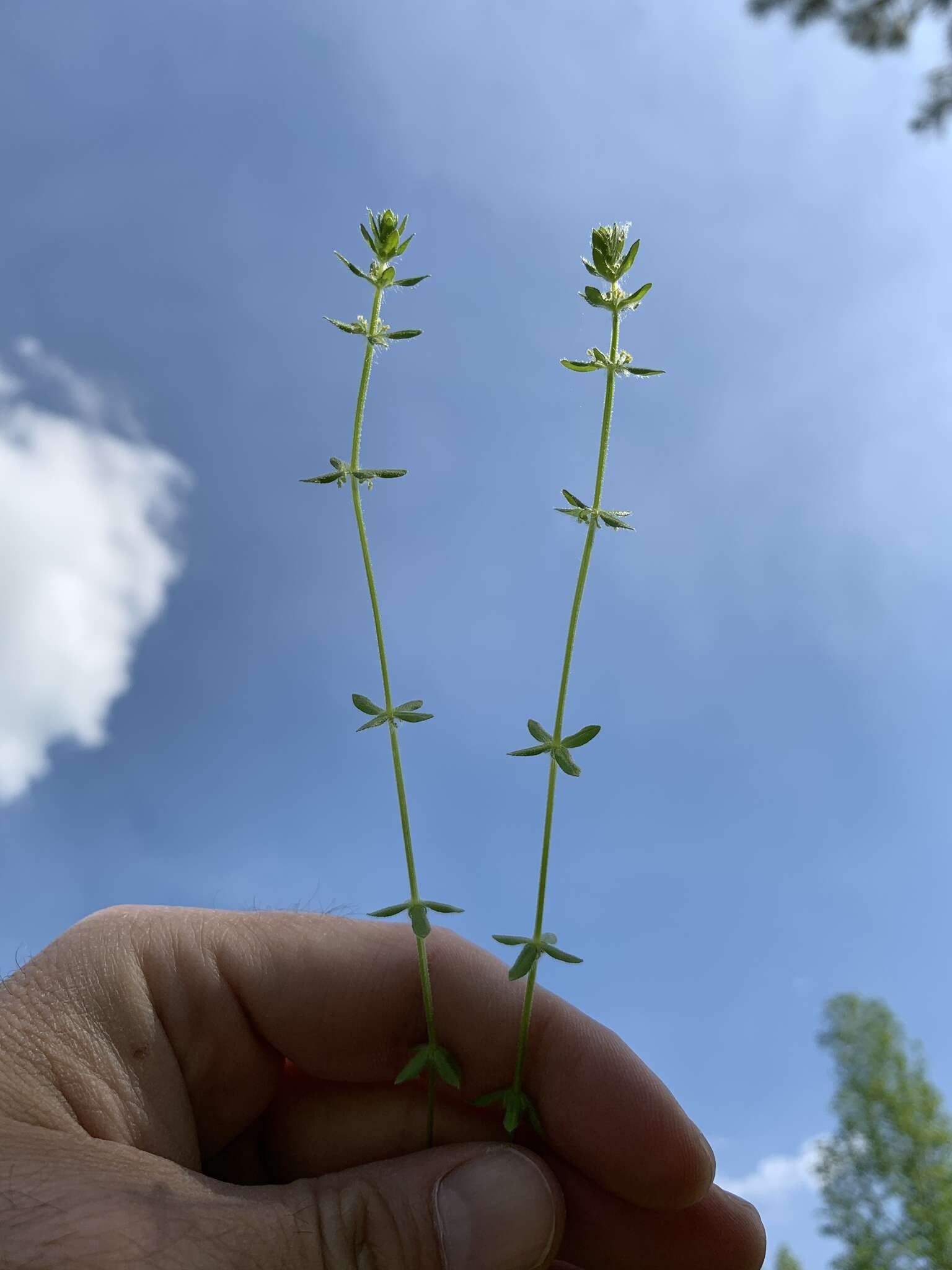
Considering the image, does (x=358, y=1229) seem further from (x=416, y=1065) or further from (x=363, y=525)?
(x=363, y=525)

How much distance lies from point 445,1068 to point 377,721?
3.52ft

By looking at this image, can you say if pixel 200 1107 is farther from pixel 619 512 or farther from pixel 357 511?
pixel 619 512

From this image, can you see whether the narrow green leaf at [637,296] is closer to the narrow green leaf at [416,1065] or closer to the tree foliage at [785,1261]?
the narrow green leaf at [416,1065]

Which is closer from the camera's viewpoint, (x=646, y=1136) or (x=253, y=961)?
(x=646, y=1136)

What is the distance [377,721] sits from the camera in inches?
91.0

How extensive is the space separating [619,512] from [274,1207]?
→ 6.94 feet

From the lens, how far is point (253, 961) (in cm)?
365

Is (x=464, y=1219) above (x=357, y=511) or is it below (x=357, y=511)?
below

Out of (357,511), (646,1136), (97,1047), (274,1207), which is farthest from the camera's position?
(646,1136)

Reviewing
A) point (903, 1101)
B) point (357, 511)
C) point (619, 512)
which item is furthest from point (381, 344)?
point (903, 1101)

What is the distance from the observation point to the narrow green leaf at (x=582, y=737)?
2.28 m

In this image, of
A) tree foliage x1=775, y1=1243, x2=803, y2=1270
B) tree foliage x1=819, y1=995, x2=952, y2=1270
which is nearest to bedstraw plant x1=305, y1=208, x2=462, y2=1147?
tree foliage x1=819, y1=995, x2=952, y2=1270

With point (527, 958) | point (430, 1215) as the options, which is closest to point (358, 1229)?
point (430, 1215)

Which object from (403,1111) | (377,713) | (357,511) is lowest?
(403,1111)
